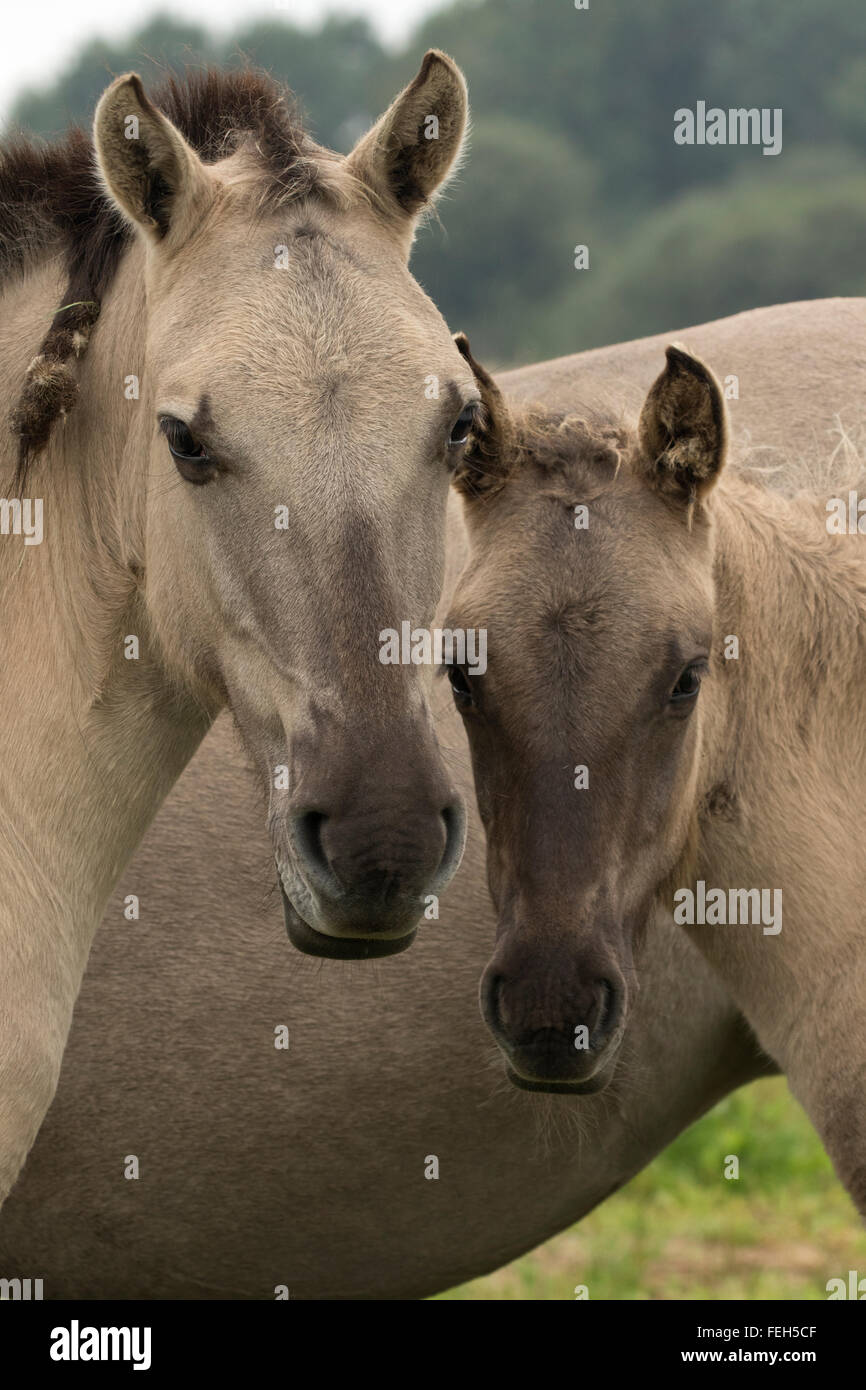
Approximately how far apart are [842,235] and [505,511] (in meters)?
52.8

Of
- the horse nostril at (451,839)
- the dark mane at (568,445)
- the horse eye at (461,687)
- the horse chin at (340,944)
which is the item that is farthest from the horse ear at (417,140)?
the horse chin at (340,944)

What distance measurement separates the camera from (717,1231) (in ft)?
→ 26.6

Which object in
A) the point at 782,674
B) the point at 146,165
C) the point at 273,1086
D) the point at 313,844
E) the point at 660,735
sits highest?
the point at 146,165

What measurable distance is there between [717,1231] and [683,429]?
5.23 metres

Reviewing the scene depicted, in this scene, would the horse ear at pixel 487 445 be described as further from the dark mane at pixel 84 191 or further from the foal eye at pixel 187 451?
the foal eye at pixel 187 451

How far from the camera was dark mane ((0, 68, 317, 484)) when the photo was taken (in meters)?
3.96

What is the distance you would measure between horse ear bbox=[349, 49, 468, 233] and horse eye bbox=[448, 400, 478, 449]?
0.60 meters

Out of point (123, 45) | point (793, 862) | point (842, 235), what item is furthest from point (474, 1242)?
point (123, 45)

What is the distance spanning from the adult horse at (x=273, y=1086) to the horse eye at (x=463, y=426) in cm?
139

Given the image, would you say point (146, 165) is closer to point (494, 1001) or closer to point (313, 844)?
point (313, 844)

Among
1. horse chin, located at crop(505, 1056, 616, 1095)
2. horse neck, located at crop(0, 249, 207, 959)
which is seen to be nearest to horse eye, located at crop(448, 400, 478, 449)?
horse neck, located at crop(0, 249, 207, 959)

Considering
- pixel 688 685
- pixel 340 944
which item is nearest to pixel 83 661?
pixel 340 944

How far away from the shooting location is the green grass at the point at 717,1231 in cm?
744

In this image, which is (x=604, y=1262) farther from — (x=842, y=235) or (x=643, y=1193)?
(x=842, y=235)
